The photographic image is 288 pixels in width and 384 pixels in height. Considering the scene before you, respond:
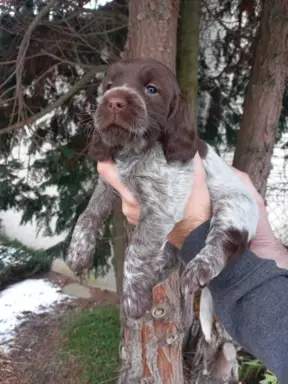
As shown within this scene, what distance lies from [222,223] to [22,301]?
4.77 metres

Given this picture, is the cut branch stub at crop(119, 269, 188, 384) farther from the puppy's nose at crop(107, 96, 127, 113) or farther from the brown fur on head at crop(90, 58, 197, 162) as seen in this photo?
the puppy's nose at crop(107, 96, 127, 113)

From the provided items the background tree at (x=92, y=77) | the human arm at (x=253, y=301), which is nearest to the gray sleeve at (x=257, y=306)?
the human arm at (x=253, y=301)

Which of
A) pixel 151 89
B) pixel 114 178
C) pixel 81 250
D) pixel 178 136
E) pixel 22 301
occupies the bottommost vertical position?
pixel 22 301

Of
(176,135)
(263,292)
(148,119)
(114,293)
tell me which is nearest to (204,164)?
(176,135)

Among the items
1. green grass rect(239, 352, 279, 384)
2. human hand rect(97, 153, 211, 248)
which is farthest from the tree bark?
green grass rect(239, 352, 279, 384)

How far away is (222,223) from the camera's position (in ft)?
7.93

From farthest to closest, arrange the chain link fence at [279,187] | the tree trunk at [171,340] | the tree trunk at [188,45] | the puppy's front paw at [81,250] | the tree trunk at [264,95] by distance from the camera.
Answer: the chain link fence at [279,187], the tree trunk at [188,45], the tree trunk at [264,95], the tree trunk at [171,340], the puppy's front paw at [81,250]

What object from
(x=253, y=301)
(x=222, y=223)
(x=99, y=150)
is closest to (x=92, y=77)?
(x=99, y=150)

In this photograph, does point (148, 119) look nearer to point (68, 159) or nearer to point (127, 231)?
point (127, 231)

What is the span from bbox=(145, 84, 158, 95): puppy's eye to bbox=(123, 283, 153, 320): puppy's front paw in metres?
0.91

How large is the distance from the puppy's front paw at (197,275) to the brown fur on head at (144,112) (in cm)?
53

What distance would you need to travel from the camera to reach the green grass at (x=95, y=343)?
185 inches

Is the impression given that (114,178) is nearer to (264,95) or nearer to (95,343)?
(264,95)

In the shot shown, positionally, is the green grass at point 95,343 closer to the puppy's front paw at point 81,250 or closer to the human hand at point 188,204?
the puppy's front paw at point 81,250
